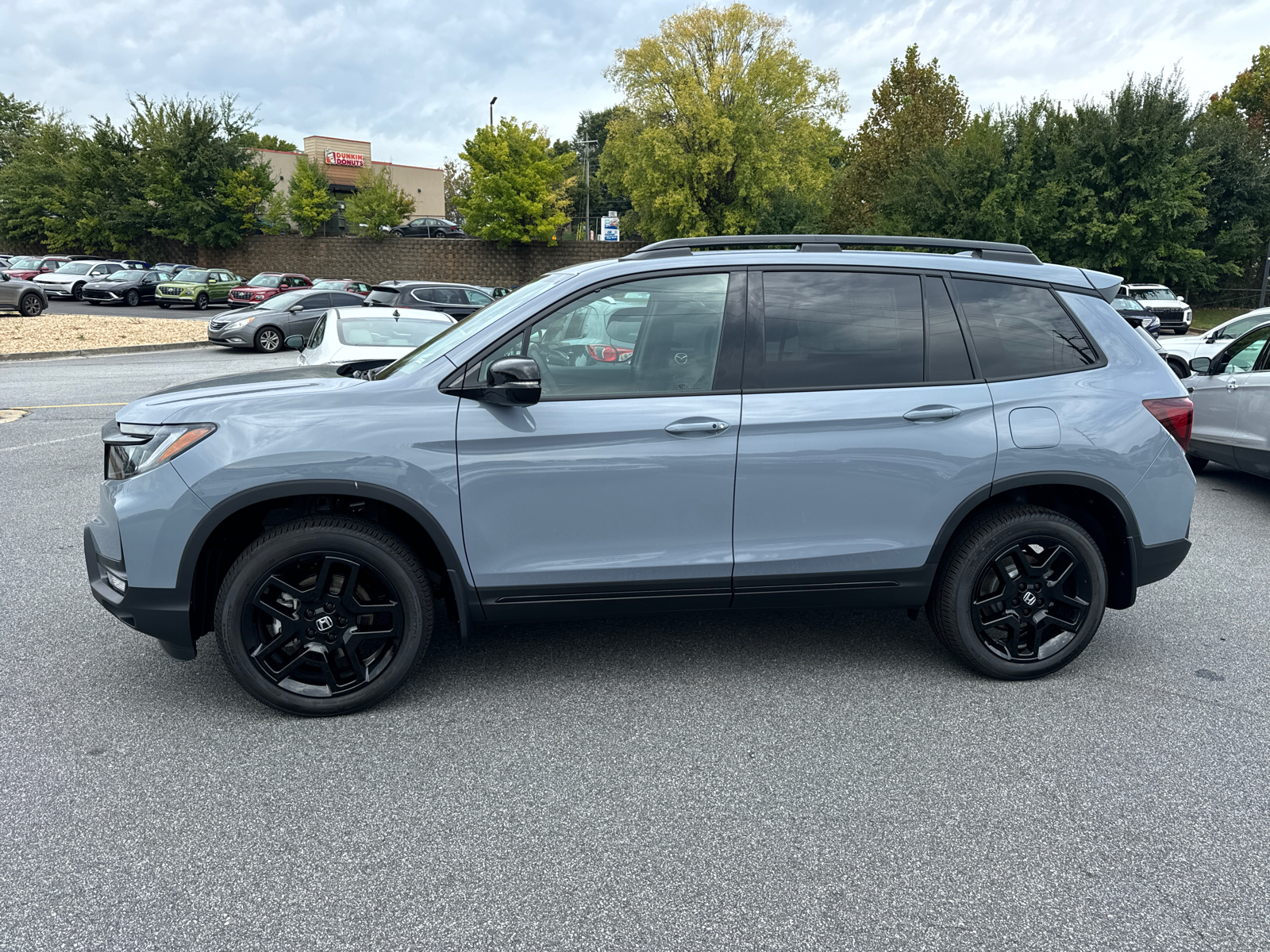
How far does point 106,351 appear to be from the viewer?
68.0ft

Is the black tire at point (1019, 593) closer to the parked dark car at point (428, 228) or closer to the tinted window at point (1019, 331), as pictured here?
the tinted window at point (1019, 331)

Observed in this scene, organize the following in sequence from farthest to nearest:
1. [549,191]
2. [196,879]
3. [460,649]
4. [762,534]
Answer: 1. [549,191]
2. [460,649]
3. [762,534]
4. [196,879]

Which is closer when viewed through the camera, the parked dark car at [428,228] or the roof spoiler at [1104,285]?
the roof spoiler at [1104,285]

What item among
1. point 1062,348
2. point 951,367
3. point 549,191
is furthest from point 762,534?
point 549,191

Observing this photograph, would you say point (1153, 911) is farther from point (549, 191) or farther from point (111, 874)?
point (549, 191)

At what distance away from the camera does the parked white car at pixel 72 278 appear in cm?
3853

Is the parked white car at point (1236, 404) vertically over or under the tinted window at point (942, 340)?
under

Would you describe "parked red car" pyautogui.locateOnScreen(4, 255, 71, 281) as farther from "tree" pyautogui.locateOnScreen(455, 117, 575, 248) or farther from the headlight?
the headlight

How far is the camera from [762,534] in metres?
3.75

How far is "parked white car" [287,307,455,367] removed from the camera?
31.9 ft

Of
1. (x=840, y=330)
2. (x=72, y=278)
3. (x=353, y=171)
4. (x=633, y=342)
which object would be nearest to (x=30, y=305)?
(x=72, y=278)

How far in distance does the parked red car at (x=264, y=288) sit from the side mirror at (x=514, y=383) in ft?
89.4

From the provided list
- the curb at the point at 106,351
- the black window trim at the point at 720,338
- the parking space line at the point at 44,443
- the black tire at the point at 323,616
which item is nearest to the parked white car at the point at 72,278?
the curb at the point at 106,351

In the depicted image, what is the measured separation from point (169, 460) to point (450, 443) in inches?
40.5
